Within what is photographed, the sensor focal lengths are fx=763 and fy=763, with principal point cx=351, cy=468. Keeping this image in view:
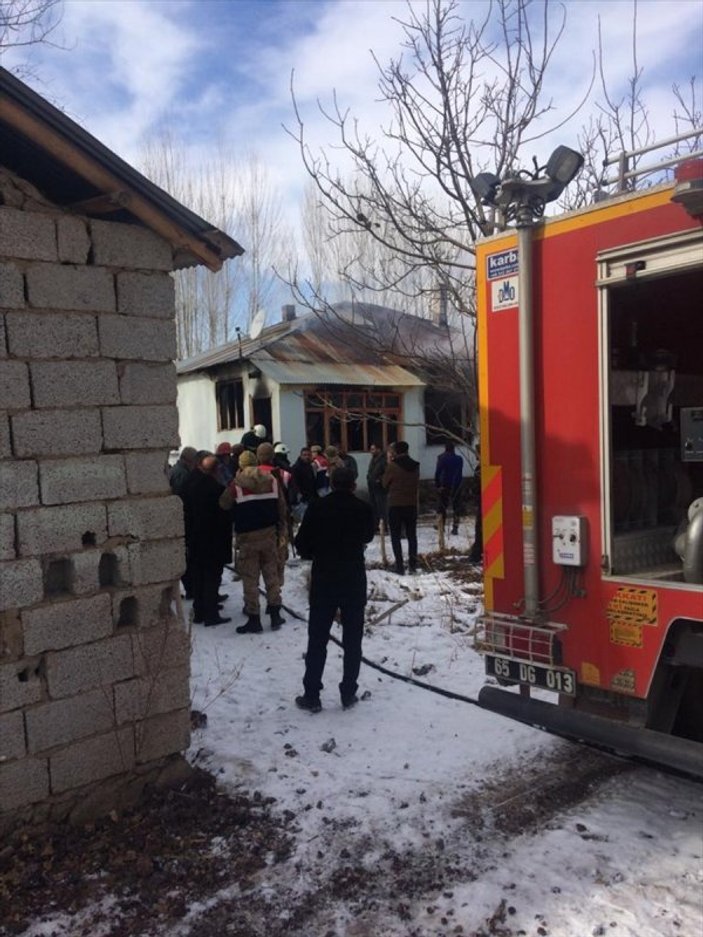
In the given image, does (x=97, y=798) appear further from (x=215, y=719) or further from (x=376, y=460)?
(x=376, y=460)

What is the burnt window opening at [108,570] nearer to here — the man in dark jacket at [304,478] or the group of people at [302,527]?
the group of people at [302,527]

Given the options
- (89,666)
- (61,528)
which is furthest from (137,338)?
(89,666)

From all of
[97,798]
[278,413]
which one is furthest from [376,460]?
[97,798]

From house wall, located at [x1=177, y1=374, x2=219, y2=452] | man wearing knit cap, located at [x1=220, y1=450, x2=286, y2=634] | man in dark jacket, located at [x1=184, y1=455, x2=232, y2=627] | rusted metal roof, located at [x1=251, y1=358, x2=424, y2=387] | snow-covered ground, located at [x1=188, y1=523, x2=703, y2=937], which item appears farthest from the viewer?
house wall, located at [x1=177, y1=374, x2=219, y2=452]

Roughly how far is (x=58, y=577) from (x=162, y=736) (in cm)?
116

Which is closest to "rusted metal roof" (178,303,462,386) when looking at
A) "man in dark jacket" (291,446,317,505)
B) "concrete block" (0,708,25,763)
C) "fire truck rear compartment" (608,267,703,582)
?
"man in dark jacket" (291,446,317,505)

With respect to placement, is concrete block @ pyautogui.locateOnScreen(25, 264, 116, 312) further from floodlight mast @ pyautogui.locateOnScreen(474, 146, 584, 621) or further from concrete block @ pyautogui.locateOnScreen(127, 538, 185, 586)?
floodlight mast @ pyautogui.locateOnScreen(474, 146, 584, 621)

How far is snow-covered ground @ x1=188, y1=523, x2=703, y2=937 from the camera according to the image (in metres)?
3.35

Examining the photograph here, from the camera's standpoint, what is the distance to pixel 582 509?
397 cm

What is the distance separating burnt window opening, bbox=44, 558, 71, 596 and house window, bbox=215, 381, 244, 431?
15.7 m

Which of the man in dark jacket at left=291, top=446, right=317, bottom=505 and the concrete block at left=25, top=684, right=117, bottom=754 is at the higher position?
the man in dark jacket at left=291, top=446, right=317, bottom=505

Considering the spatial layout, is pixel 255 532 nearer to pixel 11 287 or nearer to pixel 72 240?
pixel 72 240

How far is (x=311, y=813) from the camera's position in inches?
169

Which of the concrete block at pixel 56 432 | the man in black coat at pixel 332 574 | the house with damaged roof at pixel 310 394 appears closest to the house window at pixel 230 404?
the house with damaged roof at pixel 310 394
